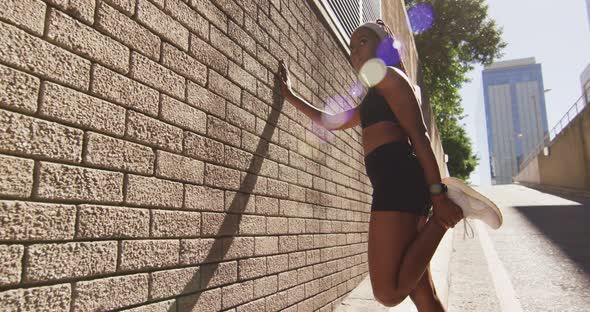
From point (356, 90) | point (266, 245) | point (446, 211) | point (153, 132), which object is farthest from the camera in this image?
point (356, 90)

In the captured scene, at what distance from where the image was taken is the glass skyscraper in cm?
14338

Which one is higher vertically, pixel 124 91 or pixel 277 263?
pixel 124 91

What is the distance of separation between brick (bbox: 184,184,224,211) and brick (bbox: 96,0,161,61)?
65 cm

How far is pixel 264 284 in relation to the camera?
2.65m

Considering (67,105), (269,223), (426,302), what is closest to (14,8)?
(67,105)

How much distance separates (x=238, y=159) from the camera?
8.04 ft

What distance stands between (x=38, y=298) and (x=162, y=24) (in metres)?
1.23

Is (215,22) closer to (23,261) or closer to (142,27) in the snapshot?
(142,27)

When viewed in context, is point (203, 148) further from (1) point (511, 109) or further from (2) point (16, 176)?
(1) point (511, 109)

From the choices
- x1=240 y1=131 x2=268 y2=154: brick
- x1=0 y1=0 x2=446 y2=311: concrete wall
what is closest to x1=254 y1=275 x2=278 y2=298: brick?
x1=0 y1=0 x2=446 y2=311: concrete wall

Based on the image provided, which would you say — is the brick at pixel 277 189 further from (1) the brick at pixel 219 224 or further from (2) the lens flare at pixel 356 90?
(2) the lens flare at pixel 356 90

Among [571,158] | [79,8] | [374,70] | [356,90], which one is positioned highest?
Answer: [571,158]

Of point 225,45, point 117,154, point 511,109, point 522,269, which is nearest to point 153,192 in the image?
point 117,154

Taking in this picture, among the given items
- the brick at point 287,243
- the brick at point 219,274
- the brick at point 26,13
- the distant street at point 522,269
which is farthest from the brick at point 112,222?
the distant street at point 522,269
